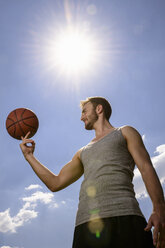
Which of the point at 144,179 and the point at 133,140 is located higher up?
the point at 133,140

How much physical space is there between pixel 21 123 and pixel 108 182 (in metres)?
2.95

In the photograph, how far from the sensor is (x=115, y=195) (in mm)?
2865

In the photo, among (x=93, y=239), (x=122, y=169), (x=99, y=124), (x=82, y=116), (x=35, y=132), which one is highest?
(x=35, y=132)

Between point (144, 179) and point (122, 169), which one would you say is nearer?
point (144, 179)

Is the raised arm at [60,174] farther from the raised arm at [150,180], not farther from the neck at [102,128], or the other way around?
the raised arm at [150,180]

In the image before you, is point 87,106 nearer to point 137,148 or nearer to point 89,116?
point 89,116

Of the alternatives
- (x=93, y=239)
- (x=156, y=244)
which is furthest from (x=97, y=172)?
(x=156, y=244)

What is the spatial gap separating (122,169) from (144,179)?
0.32m

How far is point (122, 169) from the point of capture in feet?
10.2

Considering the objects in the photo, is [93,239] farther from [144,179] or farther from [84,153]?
[84,153]

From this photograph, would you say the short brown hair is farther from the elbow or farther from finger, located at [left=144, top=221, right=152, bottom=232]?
finger, located at [left=144, top=221, right=152, bottom=232]

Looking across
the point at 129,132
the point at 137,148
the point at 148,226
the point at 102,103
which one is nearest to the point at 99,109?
the point at 102,103

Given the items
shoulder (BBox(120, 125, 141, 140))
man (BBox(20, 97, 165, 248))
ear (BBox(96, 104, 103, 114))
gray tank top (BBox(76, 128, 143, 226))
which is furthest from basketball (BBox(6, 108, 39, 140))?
shoulder (BBox(120, 125, 141, 140))

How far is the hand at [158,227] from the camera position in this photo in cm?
250
